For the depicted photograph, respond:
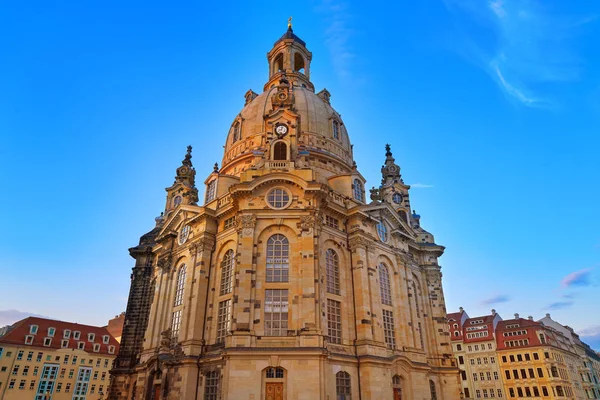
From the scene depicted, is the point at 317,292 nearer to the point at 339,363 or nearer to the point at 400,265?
the point at 339,363

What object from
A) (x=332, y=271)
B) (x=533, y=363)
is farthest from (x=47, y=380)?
(x=533, y=363)

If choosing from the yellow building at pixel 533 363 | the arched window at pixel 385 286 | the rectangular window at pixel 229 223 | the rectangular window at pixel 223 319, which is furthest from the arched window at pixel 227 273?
the yellow building at pixel 533 363

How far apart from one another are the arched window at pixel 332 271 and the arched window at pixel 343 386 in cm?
631

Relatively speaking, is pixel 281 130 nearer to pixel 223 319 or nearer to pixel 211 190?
pixel 211 190

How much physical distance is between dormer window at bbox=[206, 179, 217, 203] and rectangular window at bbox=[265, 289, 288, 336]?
14.7 meters

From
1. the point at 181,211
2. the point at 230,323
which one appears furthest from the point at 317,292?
the point at 181,211

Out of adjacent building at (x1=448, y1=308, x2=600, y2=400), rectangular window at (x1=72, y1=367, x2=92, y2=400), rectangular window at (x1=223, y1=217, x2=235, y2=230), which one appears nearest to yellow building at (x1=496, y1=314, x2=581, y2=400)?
adjacent building at (x1=448, y1=308, x2=600, y2=400)

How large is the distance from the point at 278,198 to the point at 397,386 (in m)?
18.2

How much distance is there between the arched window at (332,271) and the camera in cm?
3362

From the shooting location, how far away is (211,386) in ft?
97.8

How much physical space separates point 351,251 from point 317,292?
7.01m

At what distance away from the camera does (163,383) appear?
32.4 meters

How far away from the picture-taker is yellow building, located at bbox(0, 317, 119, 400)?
5542 centimetres

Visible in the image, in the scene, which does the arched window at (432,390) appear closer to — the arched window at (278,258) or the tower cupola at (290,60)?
the arched window at (278,258)
